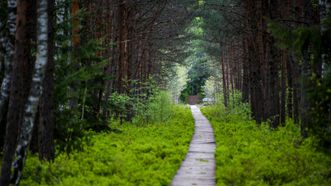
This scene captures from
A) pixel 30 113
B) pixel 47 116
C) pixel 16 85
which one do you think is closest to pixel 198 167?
pixel 47 116

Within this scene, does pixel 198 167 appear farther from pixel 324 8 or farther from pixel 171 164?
pixel 324 8

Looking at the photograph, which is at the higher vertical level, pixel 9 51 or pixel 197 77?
pixel 197 77

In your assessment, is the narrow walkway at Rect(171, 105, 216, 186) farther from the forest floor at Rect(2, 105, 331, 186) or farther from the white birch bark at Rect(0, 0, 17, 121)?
the white birch bark at Rect(0, 0, 17, 121)

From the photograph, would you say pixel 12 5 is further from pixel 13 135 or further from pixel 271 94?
pixel 271 94

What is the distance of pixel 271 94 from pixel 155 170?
8955 mm

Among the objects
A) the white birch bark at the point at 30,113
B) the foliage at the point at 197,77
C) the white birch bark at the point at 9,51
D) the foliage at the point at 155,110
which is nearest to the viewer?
the white birch bark at the point at 30,113

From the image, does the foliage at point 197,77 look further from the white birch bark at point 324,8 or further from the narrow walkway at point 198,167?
the white birch bark at point 324,8

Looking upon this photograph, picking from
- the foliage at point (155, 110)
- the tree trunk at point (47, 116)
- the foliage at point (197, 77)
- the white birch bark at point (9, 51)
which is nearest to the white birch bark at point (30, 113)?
the white birch bark at point (9, 51)

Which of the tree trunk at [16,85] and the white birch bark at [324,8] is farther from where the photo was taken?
the white birch bark at [324,8]

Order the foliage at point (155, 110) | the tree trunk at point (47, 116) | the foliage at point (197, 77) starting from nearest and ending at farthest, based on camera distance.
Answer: the tree trunk at point (47, 116) < the foliage at point (155, 110) < the foliage at point (197, 77)

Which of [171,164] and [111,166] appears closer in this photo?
[111,166]

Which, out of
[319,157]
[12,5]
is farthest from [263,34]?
[12,5]

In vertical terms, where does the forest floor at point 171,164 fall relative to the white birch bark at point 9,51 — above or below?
below

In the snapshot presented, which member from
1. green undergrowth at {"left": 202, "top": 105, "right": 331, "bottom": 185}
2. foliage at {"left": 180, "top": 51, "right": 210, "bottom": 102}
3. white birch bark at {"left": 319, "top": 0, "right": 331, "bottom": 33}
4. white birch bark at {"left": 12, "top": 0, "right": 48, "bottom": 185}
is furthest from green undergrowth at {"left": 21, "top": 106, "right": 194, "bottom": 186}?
foliage at {"left": 180, "top": 51, "right": 210, "bottom": 102}
